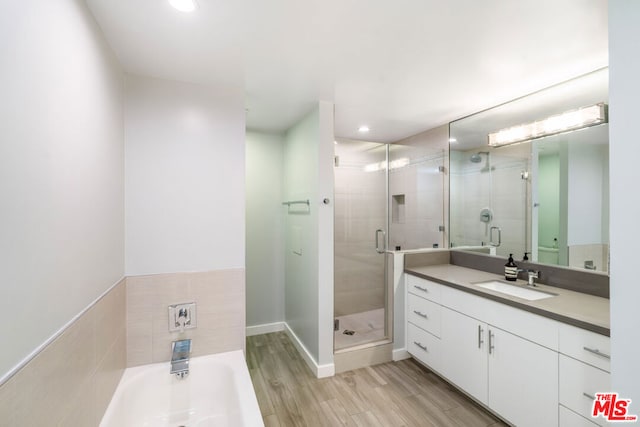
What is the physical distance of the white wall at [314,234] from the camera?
94.8 inches

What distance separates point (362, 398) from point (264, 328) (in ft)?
5.11

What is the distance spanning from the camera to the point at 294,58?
1.72 m

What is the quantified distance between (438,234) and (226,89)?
8.43 ft

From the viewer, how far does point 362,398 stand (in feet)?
7.04

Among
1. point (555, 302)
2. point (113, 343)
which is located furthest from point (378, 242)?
point (113, 343)

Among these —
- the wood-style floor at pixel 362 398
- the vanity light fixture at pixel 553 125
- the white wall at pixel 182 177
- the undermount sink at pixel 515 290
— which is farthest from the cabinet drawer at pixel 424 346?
the vanity light fixture at pixel 553 125

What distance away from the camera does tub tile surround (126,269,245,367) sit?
1.88 m

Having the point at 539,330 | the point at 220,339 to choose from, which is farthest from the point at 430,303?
the point at 220,339

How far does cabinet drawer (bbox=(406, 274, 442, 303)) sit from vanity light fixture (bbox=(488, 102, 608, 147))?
1418mm

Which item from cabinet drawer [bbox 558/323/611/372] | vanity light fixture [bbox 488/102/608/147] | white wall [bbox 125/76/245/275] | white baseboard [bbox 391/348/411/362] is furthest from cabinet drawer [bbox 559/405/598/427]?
white wall [bbox 125/76/245/275]

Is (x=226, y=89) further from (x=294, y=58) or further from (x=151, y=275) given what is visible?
(x=151, y=275)

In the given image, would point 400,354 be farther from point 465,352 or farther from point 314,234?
point 314,234

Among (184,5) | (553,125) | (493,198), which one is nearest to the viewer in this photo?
(184,5)

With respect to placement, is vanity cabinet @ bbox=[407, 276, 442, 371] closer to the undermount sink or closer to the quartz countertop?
the quartz countertop
